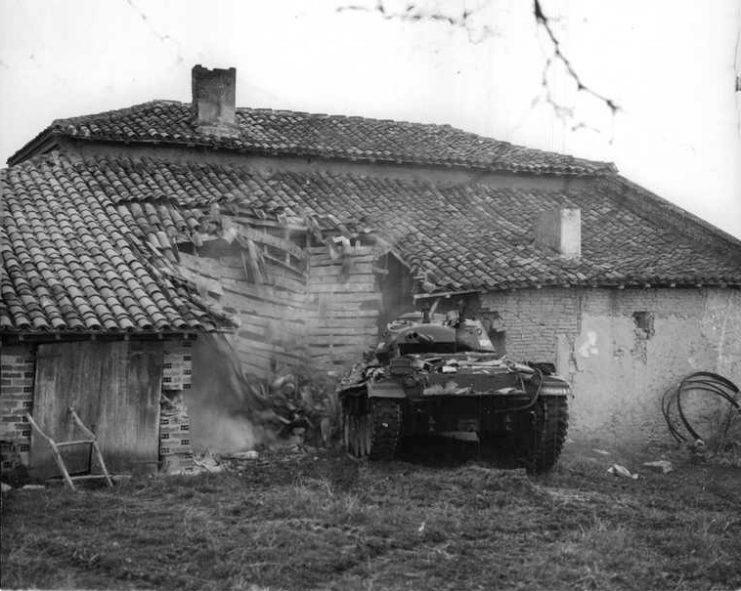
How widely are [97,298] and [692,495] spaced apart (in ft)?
25.1

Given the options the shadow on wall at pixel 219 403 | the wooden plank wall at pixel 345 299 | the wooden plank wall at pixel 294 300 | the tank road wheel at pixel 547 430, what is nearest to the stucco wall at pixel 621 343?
the wooden plank wall at pixel 345 299

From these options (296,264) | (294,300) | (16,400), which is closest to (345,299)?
(294,300)

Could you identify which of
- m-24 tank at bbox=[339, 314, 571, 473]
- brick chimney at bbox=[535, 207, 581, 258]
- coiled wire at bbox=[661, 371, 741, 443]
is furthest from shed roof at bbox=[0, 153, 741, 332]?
m-24 tank at bbox=[339, 314, 571, 473]

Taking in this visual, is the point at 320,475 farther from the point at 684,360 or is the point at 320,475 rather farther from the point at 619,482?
the point at 684,360

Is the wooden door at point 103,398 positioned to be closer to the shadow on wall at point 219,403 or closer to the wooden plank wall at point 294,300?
the shadow on wall at point 219,403

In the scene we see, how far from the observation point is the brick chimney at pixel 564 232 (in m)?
18.6

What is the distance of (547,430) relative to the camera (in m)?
12.8

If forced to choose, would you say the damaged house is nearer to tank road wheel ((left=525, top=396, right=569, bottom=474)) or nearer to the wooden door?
the wooden door

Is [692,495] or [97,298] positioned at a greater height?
[97,298]

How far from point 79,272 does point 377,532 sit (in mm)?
6319

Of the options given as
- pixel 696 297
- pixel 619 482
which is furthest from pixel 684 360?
pixel 619 482

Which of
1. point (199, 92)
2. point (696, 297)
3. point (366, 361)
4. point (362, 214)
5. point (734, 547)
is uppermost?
point (199, 92)

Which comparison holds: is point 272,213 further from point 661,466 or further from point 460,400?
point 661,466

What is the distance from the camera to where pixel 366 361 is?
1477 centimetres
